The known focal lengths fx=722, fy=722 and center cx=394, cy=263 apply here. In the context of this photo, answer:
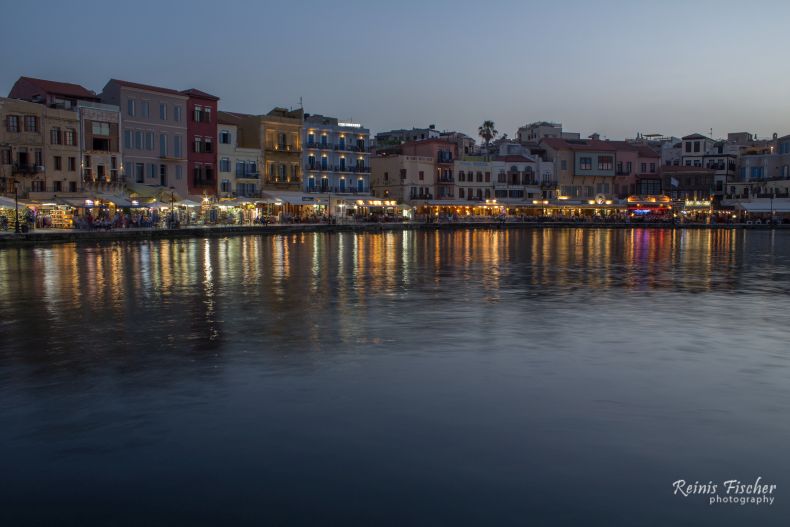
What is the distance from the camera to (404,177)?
276ft

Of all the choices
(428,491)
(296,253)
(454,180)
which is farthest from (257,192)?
(428,491)

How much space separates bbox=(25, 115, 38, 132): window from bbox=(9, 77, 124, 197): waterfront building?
79cm

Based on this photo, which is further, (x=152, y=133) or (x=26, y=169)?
(x=152, y=133)

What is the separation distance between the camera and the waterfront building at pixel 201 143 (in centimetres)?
6244

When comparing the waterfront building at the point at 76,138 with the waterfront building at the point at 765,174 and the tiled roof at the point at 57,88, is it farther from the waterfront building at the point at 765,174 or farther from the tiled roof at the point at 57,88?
the waterfront building at the point at 765,174

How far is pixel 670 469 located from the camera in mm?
6816

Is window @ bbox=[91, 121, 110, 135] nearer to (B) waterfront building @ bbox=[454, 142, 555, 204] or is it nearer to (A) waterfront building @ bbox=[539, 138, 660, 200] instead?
(B) waterfront building @ bbox=[454, 142, 555, 204]

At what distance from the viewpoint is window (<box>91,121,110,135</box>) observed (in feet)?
176

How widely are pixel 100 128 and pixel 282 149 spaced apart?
69.7 feet

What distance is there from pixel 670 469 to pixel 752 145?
4440 inches

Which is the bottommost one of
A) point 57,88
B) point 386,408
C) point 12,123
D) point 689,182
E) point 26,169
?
point 386,408

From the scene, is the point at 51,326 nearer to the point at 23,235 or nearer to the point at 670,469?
the point at 670,469

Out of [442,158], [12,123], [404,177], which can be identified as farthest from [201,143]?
[442,158]

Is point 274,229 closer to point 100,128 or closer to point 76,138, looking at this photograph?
point 100,128
